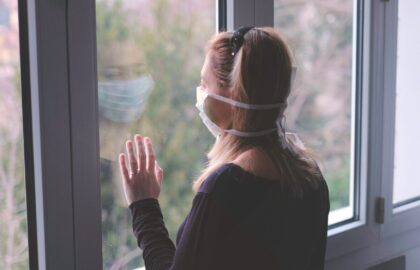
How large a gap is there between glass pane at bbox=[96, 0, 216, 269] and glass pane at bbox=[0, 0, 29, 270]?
212mm

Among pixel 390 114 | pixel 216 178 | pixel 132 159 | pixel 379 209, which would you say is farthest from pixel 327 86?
pixel 216 178

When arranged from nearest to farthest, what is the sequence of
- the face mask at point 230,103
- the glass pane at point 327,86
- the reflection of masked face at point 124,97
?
1. the face mask at point 230,103
2. the reflection of masked face at point 124,97
3. the glass pane at point 327,86

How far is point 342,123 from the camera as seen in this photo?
7.45ft

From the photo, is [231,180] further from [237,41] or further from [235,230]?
[237,41]

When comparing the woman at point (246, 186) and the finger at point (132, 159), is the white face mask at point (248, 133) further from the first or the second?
the finger at point (132, 159)

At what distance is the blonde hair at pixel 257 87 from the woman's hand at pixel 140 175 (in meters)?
0.14

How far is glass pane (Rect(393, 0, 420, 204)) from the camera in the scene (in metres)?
2.51

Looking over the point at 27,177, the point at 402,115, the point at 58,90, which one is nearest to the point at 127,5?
the point at 58,90

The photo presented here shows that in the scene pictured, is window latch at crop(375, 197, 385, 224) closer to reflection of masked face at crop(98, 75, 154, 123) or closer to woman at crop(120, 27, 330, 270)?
woman at crop(120, 27, 330, 270)

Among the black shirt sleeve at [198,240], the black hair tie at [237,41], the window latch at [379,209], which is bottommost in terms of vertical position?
the window latch at [379,209]

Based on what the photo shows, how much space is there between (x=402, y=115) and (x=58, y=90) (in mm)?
1773

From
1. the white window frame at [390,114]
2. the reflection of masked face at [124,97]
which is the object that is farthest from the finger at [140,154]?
the white window frame at [390,114]

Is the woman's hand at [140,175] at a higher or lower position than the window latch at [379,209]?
higher

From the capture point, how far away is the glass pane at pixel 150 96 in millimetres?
1467
